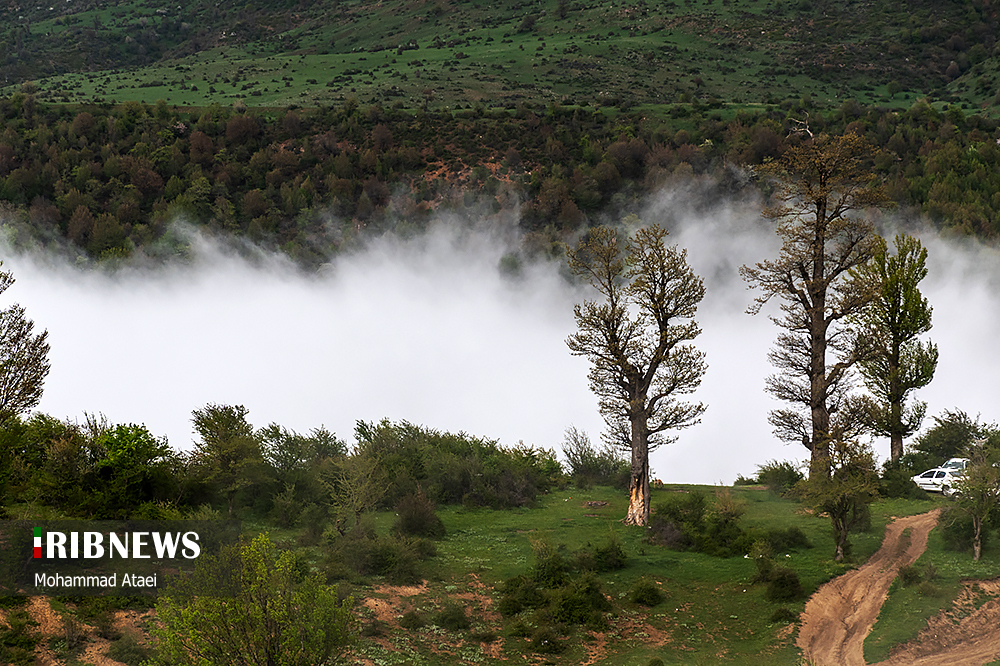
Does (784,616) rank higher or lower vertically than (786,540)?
lower

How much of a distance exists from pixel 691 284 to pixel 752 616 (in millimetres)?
12841

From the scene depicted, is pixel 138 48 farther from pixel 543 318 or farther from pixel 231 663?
pixel 231 663

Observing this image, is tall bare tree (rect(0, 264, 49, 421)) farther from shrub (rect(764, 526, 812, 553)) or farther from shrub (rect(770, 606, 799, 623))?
shrub (rect(764, 526, 812, 553))

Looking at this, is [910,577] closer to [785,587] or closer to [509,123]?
[785,587]

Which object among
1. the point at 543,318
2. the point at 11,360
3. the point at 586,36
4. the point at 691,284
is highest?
the point at 586,36

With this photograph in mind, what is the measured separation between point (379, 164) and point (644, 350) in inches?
2353

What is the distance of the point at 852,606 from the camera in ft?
69.4

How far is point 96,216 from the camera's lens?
75.7 meters

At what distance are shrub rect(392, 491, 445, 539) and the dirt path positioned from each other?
11.8 metres

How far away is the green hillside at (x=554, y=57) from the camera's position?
101 m

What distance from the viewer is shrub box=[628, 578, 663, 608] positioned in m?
22.1

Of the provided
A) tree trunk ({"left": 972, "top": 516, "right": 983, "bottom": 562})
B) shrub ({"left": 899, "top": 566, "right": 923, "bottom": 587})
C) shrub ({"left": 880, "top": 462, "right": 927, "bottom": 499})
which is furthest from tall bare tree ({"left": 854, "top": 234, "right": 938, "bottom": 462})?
shrub ({"left": 899, "top": 566, "right": 923, "bottom": 587})

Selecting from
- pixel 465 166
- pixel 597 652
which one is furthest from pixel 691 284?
pixel 465 166

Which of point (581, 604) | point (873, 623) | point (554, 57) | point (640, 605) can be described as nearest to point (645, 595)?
point (640, 605)
